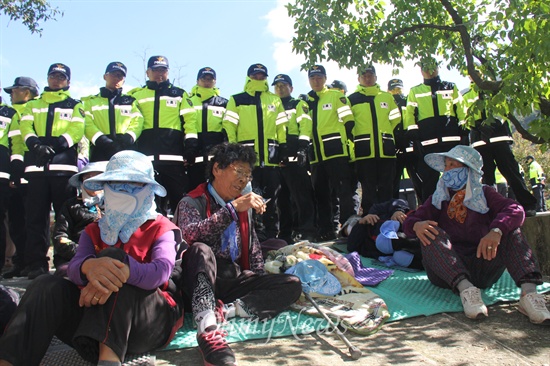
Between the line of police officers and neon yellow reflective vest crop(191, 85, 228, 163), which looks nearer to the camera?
the line of police officers

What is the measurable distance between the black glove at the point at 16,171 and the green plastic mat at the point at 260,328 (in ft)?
13.7

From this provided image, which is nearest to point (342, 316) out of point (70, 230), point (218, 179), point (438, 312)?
point (438, 312)

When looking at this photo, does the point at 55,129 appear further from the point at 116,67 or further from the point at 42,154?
the point at 116,67

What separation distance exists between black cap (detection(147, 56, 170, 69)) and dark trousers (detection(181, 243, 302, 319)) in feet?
12.7

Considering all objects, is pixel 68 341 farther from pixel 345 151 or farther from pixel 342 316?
pixel 345 151

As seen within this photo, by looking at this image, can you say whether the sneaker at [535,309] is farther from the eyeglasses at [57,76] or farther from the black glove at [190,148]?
the eyeglasses at [57,76]

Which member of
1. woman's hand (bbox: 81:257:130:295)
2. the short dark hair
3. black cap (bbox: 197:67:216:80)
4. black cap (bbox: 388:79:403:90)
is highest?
black cap (bbox: 388:79:403:90)

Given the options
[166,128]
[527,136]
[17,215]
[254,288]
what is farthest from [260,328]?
[17,215]

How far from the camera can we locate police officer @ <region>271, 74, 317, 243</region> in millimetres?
6863

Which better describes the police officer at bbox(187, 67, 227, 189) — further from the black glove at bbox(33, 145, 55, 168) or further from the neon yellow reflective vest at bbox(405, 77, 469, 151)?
the neon yellow reflective vest at bbox(405, 77, 469, 151)

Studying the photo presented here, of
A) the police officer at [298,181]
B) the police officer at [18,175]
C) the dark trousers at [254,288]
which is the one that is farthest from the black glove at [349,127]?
the police officer at [18,175]

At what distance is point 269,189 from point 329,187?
4.22 feet

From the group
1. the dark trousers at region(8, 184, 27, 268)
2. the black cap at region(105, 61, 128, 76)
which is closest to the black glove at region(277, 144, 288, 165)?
the black cap at region(105, 61, 128, 76)

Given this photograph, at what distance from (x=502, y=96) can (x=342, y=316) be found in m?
2.21
